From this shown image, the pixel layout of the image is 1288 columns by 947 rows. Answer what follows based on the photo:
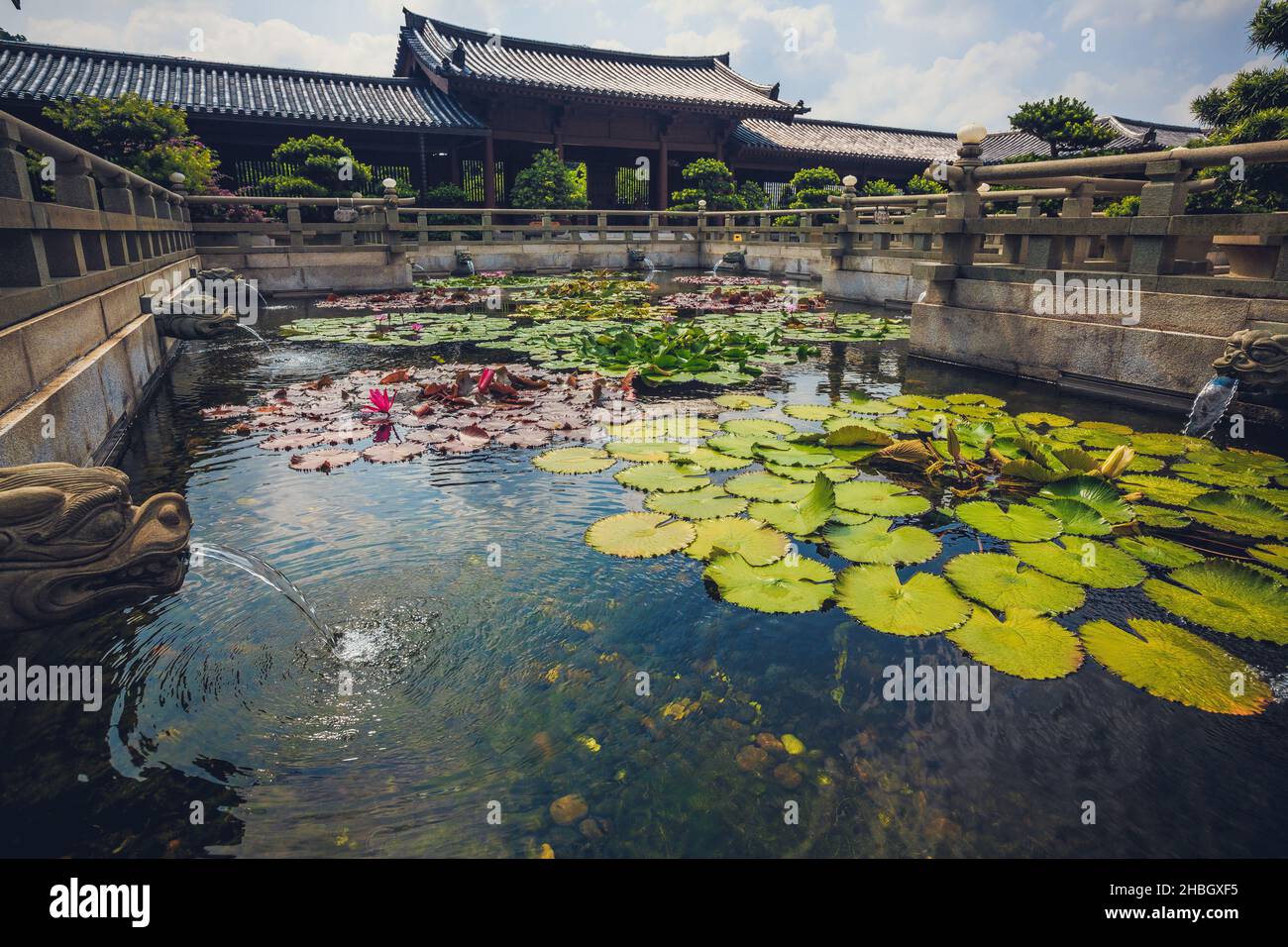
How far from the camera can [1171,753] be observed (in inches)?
81.5

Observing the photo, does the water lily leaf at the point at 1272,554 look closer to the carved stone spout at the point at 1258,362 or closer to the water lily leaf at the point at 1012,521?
the water lily leaf at the point at 1012,521

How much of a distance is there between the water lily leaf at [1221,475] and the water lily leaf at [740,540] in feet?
8.50

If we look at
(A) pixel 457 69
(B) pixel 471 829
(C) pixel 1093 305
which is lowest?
(B) pixel 471 829

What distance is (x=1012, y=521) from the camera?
3.41m

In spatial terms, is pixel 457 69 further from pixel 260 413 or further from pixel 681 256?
pixel 260 413

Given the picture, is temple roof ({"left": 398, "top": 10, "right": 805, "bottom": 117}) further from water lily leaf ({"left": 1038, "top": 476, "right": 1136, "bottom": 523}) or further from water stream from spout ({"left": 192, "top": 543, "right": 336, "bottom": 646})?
water lily leaf ({"left": 1038, "top": 476, "right": 1136, "bottom": 523})

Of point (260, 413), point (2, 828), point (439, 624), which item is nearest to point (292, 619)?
point (439, 624)

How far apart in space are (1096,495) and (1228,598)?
913 millimetres

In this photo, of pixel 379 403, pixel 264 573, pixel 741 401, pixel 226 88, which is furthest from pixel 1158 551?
pixel 226 88

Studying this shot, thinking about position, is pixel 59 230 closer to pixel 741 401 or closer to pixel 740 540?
pixel 740 540

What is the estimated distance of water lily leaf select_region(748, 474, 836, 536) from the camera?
333 cm

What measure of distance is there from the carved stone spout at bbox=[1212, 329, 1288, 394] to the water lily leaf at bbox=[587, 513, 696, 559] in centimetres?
396

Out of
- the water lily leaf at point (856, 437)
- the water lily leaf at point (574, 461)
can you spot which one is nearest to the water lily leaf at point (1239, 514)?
the water lily leaf at point (856, 437)

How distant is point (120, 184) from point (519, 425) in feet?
14.1
